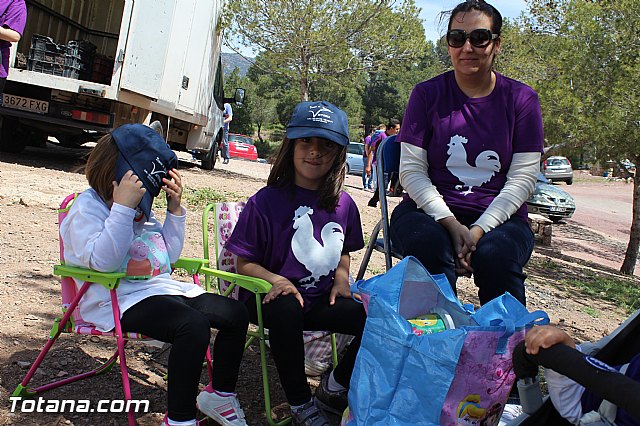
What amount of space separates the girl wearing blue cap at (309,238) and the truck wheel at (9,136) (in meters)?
8.28

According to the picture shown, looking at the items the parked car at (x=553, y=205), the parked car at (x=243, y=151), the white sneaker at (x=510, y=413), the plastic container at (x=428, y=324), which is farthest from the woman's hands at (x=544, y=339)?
the parked car at (x=243, y=151)

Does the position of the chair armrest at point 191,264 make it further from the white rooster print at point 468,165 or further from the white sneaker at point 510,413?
the white sneaker at point 510,413

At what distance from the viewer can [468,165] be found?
3061 millimetres

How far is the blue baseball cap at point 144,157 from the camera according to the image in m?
2.59

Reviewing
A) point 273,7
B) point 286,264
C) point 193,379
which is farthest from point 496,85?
point 273,7

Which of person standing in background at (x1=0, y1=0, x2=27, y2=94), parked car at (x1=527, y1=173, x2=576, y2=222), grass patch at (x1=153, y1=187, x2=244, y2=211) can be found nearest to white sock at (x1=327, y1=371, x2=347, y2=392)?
person standing in background at (x1=0, y1=0, x2=27, y2=94)

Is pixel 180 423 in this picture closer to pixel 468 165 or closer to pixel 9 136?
pixel 468 165

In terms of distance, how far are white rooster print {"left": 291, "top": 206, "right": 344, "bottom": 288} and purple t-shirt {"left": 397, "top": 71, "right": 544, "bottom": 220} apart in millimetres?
562

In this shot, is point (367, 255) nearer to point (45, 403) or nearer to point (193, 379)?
point (193, 379)

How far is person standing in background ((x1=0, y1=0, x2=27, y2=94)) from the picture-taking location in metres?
5.19

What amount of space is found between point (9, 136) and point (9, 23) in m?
5.31

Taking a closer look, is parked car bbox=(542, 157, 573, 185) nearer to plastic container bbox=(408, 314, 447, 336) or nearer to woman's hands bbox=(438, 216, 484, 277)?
woman's hands bbox=(438, 216, 484, 277)

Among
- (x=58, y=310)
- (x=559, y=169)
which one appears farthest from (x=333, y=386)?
(x=559, y=169)

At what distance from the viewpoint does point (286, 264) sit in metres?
2.90
